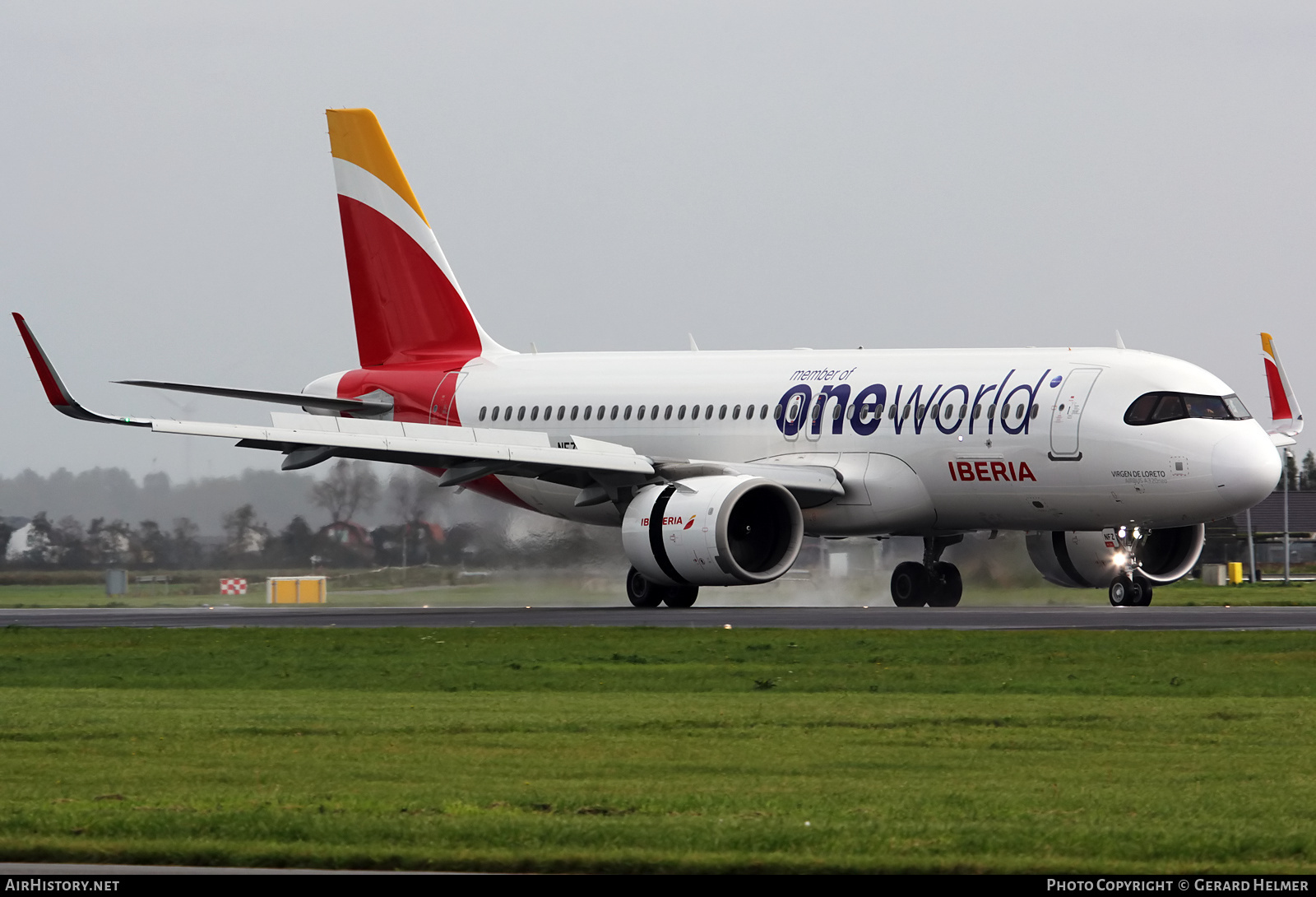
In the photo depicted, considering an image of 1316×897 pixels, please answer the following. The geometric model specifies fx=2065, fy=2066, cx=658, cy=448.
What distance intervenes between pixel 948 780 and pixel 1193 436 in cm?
1915

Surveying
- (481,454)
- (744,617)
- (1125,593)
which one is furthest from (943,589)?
(481,454)

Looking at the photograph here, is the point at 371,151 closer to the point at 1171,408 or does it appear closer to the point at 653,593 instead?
the point at 653,593

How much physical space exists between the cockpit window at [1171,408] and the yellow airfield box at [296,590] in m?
17.6

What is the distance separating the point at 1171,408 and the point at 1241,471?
1.43m

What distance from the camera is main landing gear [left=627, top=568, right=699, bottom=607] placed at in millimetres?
34344

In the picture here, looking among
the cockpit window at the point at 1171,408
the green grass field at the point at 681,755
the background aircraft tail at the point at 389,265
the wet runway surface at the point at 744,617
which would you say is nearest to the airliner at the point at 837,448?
the cockpit window at the point at 1171,408

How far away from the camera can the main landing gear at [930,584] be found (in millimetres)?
36156

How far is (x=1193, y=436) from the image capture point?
30953 mm

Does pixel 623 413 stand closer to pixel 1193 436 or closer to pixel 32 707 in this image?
pixel 1193 436

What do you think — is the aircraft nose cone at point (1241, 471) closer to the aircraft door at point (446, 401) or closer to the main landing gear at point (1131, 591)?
the main landing gear at point (1131, 591)

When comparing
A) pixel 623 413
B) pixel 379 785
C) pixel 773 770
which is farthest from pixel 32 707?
pixel 623 413

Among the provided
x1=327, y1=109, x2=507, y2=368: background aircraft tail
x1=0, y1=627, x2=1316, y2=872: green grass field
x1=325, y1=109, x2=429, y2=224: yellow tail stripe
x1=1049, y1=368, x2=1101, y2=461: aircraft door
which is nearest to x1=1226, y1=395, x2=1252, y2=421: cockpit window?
x1=1049, y1=368, x2=1101, y2=461: aircraft door

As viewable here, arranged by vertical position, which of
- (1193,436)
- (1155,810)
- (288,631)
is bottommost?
(1155,810)

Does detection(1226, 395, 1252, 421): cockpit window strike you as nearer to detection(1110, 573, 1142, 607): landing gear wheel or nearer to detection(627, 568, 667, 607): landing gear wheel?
detection(1110, 573, 1142, 607): landing gear wheel
